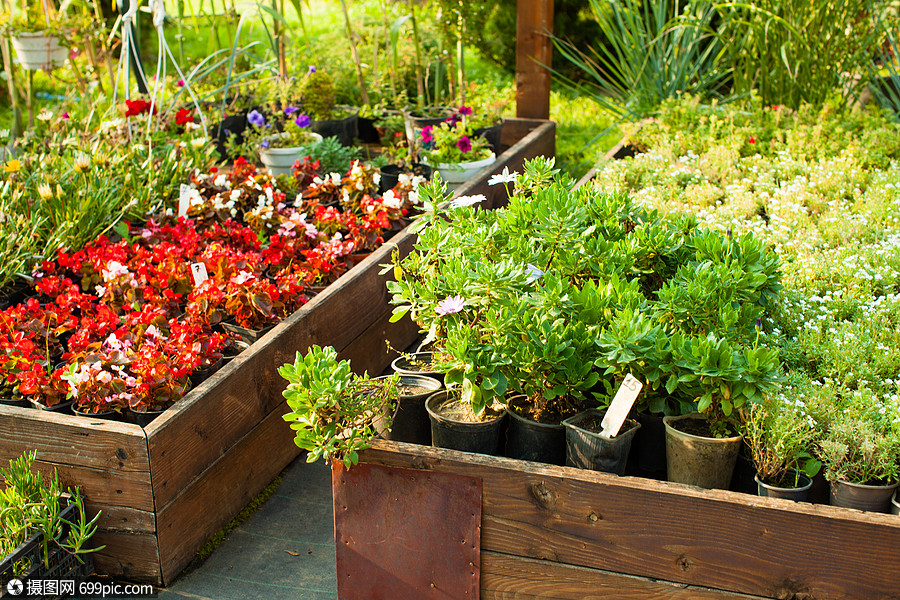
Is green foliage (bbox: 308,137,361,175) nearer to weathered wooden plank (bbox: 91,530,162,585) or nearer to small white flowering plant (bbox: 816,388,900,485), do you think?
weathered wooden plank (bbox: 91,530,162,585)

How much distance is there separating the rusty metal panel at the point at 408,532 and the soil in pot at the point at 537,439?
0.56ft

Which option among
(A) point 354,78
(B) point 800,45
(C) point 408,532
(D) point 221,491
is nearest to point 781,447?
(C) point 408,532

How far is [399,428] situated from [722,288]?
34.7 inches

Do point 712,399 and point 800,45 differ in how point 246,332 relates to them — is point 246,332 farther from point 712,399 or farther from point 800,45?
point 800,45

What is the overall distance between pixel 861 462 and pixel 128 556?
189 cm

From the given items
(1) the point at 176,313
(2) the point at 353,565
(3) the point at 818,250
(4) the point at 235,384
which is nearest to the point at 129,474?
(4) the point at 235,384

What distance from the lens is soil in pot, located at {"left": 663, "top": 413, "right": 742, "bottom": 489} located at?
1750 mm

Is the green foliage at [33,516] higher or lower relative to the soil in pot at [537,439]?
lower

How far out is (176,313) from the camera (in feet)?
9.52

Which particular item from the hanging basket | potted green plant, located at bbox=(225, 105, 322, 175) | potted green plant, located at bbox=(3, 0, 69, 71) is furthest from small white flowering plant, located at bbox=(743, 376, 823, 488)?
the hanging basket

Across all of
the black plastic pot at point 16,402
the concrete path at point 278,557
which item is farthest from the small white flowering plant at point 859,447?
the black plastic pot at point 16,402

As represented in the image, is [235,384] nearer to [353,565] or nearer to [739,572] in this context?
[353,565]

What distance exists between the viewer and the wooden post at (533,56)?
543cm

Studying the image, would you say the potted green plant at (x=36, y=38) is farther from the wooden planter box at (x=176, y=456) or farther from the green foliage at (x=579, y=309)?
the green foliage at (x=579, y=309)
